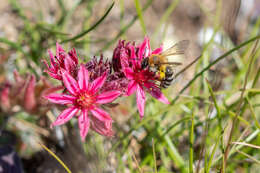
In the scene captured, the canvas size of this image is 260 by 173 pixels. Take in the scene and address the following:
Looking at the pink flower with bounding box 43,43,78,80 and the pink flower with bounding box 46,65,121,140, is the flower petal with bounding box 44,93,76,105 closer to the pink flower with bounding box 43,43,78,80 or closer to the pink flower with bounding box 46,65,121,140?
the pink flower with bounding box 46,65,121,140

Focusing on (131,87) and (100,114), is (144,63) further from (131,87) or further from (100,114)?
(100,114)

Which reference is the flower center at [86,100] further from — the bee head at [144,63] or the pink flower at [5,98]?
the pink flower at [5,98]

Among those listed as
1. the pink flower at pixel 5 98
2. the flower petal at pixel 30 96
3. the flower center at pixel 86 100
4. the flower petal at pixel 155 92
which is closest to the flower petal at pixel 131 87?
the flower petal at pixel 155 92

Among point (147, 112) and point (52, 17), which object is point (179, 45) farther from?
point (52, 17)

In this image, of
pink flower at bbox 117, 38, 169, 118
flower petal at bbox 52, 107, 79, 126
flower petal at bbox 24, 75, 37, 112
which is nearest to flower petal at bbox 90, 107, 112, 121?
flower petal at bbox 52, 107, 79, 126

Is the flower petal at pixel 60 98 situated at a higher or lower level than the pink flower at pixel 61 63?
lower

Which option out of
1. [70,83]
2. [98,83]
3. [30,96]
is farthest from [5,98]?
[98,83]
